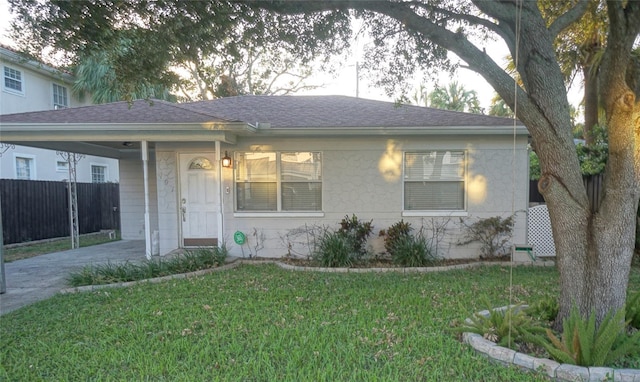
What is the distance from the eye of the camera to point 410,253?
25.2 ft

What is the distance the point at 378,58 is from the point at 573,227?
4008 millimetres

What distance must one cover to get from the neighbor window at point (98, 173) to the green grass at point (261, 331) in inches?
579

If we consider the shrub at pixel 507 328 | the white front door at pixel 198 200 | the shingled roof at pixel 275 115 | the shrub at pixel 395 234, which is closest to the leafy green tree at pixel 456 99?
the shingled roof at pixel 275 115

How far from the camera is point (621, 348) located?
3234mm

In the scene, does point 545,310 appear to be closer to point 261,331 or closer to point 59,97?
point 261,331

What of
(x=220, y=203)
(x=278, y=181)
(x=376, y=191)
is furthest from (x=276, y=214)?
(x=376, y=191)

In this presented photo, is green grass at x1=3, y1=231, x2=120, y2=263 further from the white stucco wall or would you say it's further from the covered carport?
the white stucco wall

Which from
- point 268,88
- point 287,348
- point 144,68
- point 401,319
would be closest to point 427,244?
point 401,319

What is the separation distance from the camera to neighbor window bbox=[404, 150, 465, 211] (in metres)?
8.52

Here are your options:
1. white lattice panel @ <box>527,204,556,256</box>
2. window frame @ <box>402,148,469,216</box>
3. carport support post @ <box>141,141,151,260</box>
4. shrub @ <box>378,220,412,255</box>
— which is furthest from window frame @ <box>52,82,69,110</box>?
white lattice panel @ <box>527,204,556,256</box>

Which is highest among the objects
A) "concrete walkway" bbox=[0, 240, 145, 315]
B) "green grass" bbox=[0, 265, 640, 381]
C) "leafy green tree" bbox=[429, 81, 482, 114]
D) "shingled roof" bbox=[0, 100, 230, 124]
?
"leafy green tree" bbox=[429, 81, 482, 114]

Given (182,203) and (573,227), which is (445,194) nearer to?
(573,227)

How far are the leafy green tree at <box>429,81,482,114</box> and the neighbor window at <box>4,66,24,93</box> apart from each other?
96.4 ft

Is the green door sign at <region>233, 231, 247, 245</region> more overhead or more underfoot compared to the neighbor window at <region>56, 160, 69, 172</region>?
more underfoot
